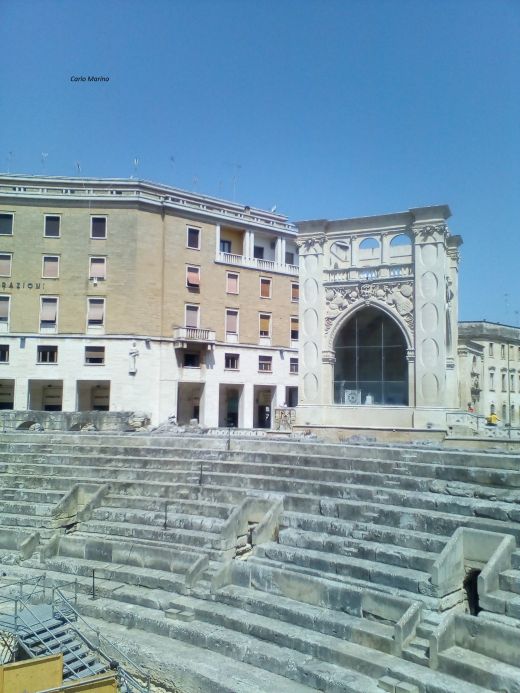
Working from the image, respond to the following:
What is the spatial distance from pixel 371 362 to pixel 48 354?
18.4m

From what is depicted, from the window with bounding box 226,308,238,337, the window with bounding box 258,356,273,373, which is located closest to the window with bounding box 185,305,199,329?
the window with bounding box 226,308,238,337

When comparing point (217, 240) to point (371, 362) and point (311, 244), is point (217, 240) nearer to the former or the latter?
point (311, 244)

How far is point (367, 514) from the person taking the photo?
1071 cm

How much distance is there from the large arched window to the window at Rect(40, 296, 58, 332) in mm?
17138

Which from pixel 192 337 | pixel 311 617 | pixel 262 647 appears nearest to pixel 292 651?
pixel 262 647

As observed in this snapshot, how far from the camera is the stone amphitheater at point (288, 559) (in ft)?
26.4

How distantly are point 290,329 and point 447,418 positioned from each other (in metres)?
19.3

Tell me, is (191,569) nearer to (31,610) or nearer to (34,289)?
(31,610)

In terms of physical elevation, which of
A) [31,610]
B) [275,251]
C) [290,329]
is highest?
[275,251]

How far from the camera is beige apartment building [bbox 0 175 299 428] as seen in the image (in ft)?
102

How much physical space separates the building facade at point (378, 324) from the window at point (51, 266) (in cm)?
1585

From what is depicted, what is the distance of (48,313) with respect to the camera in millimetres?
31578

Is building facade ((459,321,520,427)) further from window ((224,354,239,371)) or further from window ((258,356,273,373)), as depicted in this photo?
window ((224,354,239,371))

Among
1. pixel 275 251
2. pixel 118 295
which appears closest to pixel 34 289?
pixel 118 295
